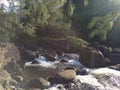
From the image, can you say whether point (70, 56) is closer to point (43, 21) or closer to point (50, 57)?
point (50, 57)

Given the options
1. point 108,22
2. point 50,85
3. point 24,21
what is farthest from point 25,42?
point 108,22

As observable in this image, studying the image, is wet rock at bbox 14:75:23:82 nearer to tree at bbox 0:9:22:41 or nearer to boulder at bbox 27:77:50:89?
boulder at bbox 27:77:50:89

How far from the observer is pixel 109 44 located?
929 inches

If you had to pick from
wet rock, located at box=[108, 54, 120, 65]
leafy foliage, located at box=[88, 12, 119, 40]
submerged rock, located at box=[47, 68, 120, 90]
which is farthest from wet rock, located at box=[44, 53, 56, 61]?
leafy foliage, located at box=[88, 12, 119, 40]

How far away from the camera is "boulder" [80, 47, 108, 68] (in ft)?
55.9

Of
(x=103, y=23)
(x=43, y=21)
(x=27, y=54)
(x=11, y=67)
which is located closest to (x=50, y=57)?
(x=27, y=54)

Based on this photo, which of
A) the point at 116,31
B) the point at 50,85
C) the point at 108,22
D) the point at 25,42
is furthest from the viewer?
the point at 116,31

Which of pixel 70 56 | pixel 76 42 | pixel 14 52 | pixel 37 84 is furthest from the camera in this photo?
pixel 70 56

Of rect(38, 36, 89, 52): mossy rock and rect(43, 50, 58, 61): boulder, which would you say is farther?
rect(38, 36, 89, 52): mossy rock

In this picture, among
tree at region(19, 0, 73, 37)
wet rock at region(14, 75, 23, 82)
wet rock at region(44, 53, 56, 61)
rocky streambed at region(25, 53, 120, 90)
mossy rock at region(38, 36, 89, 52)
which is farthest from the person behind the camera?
mossy rock at region(38, 36, 89, 52)

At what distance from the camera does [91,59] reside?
1705cm

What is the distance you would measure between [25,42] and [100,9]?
6.34 metres

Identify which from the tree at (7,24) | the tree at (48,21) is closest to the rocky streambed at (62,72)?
the tree at (7,24)

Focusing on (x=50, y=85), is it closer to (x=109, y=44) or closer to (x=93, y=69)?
(x=93, y=69)
